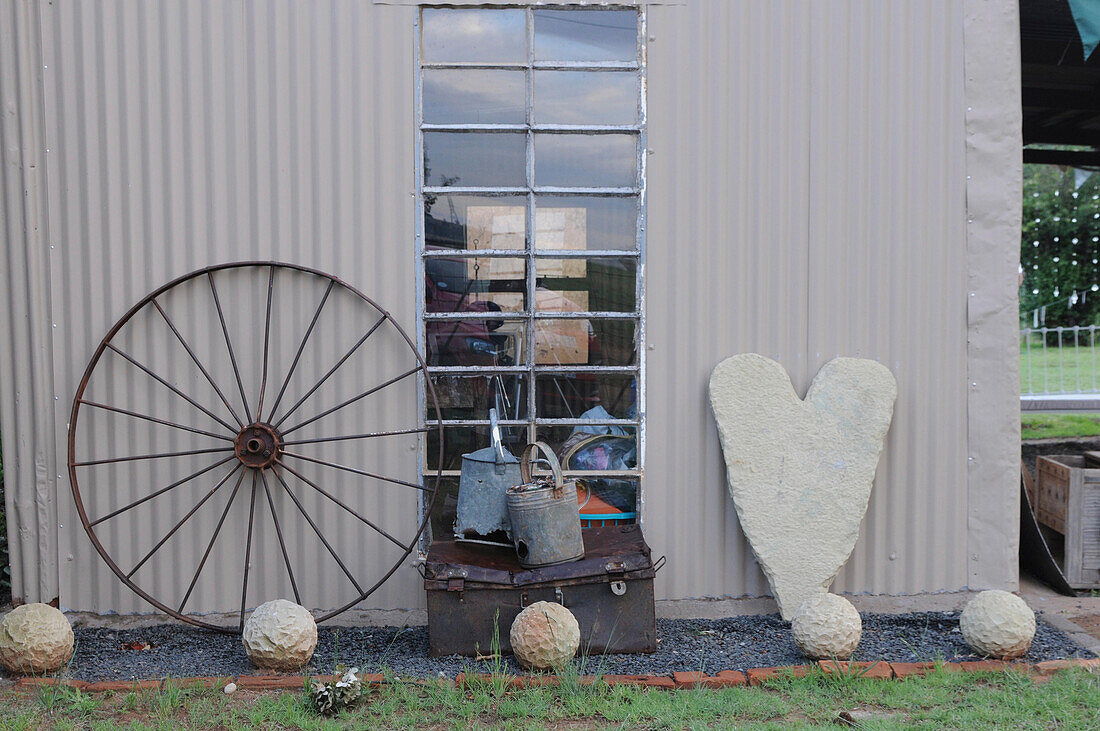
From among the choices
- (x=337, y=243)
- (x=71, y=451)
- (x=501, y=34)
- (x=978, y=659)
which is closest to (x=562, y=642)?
(x=978, y=659)

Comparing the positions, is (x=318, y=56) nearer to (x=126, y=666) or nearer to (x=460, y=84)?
(x=460, y=84)

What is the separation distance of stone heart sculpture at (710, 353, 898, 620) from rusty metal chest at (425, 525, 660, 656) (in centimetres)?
73

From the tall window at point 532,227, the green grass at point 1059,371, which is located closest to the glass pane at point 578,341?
the tall window at point 532,227

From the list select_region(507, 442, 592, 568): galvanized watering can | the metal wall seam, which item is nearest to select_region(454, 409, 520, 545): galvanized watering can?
select_region(507, 442, 592, 568): galvanized watering can

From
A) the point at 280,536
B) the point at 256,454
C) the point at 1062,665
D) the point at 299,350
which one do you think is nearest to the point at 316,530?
the point at 280,536

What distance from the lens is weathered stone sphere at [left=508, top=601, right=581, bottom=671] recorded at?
11.0ft

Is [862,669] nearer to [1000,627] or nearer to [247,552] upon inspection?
[1000,627]

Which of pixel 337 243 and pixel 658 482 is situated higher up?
pixel 337 243

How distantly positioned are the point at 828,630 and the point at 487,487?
1.55 m

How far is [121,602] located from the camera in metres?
4.11

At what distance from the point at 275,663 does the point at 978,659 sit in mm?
2848

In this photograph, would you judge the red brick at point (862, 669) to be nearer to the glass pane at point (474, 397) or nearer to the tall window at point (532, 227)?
the tall window at point (532, 227)

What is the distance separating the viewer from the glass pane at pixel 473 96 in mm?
4070

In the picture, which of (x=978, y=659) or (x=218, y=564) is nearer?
(x=978, y=659)
